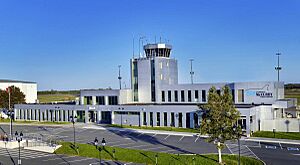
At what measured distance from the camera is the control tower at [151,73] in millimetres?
71250

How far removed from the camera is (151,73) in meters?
71.4

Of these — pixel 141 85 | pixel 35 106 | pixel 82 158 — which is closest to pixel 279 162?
pixel 82 158

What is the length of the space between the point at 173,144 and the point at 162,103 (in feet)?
91.7

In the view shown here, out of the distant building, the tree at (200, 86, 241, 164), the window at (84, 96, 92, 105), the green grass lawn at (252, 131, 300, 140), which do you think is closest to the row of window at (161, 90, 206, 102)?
the window at (84, 96, 92, 105)

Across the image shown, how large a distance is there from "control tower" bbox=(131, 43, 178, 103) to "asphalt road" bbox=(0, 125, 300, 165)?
16336 millimetres

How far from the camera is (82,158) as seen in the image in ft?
121

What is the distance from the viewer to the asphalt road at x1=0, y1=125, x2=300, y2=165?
3553 cm

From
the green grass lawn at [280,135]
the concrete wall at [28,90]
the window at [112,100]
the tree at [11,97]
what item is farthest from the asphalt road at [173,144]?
the concrete wall at [28,90]

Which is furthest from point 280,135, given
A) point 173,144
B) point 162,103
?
point 162,103

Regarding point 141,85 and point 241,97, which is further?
point 141,85

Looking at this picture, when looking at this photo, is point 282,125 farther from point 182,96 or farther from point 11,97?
point 11,97

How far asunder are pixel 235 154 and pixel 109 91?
41475 mm

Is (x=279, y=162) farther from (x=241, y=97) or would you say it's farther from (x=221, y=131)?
(x=241, y=97)

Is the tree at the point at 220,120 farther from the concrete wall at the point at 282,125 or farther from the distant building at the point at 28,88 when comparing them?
the distant building at the point at 28,88
